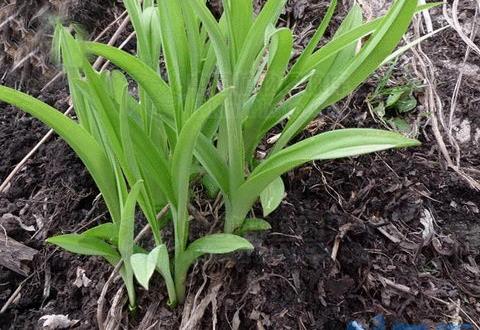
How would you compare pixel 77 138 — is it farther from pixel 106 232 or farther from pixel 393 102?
pixel 393 102

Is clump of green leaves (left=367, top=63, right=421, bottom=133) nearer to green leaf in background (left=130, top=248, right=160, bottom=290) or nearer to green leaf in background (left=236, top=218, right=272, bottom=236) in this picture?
green leaf in background (left=236, top=218, right=272, bottom=236)

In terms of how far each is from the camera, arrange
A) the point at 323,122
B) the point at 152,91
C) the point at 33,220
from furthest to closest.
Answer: the point at 323,122
the point at 33,220
the point at 152,91

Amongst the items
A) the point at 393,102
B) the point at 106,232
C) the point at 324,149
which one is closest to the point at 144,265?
the point at 106,232

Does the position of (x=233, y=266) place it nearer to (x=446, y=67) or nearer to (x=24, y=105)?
(x=24, y=105)

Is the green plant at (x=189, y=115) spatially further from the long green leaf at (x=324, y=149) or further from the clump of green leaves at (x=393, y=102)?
the clump of green leaves at (x=393, y=102)

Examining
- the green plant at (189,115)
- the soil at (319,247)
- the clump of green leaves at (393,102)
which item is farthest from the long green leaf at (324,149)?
the clump of green leaves at (393,102)

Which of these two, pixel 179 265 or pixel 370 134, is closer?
pixel 370 134

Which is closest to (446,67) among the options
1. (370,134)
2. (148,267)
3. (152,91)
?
(370,134)

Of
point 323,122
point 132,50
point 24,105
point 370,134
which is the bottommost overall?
point 323,122

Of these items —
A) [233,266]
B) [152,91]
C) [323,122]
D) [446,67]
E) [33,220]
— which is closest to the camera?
[152,91]

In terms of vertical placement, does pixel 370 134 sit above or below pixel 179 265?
above
